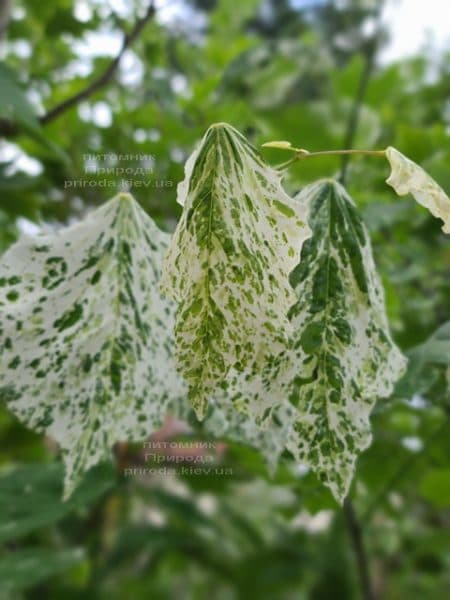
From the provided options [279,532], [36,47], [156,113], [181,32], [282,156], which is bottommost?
[279,532]

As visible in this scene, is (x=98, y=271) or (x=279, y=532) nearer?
(x=98, y=271)

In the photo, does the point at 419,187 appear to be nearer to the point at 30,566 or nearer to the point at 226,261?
the point at 226,261

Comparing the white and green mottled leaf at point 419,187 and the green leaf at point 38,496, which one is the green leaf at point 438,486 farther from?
the white and green mottled leaf at point 419,187

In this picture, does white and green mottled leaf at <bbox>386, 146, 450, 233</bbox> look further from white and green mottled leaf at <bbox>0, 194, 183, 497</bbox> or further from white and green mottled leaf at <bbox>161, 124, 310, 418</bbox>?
white and green mottled leaf at <bbox>0, 194, 183, 497</bbox>

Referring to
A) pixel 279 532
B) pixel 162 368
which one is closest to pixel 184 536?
pixel 279 532

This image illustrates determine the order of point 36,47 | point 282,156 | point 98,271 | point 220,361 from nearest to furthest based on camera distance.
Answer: point 220,361 → point 98,271 → point 282,156 → point 36,47

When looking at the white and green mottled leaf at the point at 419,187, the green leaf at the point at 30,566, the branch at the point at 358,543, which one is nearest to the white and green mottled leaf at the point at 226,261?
the white and green mottled leaf at the point at 419,187

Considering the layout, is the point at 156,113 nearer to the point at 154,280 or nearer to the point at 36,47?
the point at 36,47

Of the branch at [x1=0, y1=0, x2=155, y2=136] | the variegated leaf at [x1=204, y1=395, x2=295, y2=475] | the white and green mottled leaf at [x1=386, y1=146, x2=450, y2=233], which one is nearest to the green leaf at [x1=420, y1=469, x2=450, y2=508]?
the variegated leaf at [x1=204, y1=395, x2=295, y2=475]

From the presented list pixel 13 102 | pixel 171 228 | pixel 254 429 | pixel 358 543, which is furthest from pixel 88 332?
pixel 358 543
